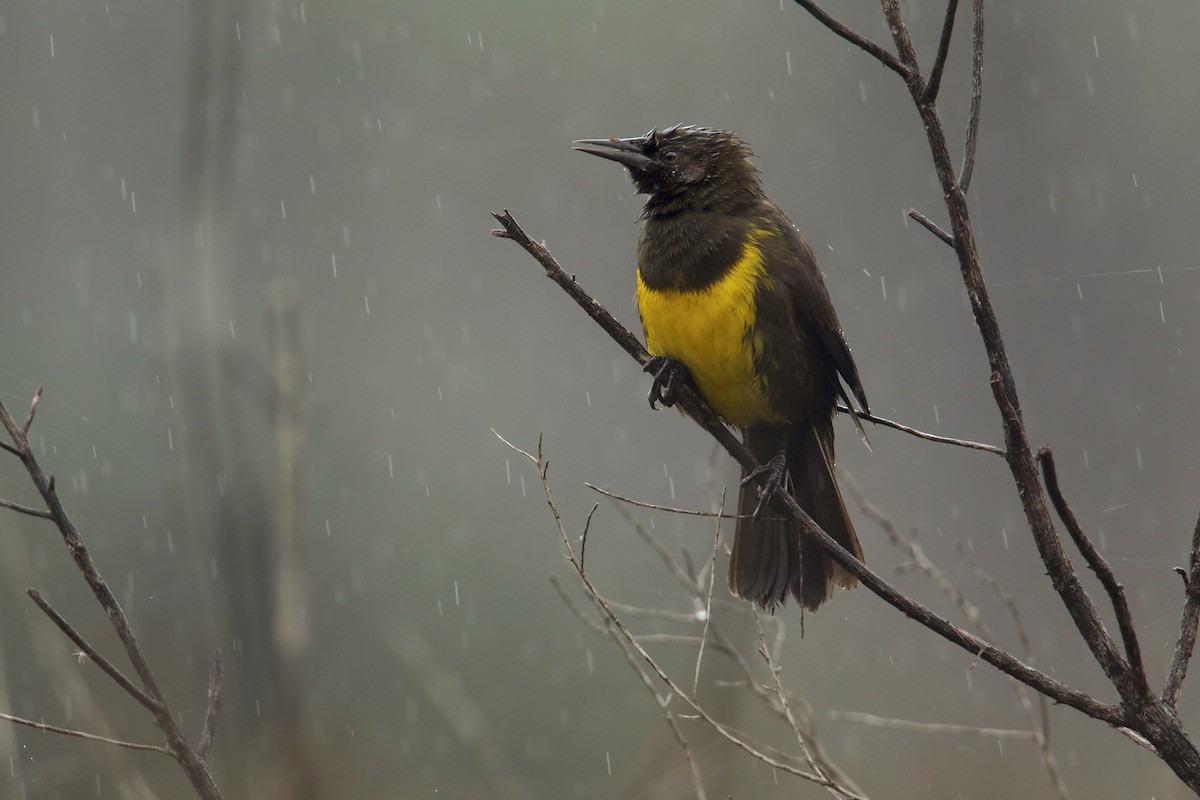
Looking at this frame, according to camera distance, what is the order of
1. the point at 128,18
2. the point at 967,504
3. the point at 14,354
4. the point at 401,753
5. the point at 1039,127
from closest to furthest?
the point at 401,753, the point at 14,354, the point at 967,504, the point at 1039,127, the point at 128,18

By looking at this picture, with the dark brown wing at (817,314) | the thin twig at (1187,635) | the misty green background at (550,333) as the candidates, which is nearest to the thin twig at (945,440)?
the thin twig at (1187,635)

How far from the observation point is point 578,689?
9.16 meters

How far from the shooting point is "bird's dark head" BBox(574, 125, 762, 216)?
3.60 metres

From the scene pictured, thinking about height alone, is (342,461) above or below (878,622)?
above

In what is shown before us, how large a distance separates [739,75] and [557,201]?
2664 mm

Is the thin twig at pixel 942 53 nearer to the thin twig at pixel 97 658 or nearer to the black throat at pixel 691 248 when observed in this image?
the black throat at pixel 691 248

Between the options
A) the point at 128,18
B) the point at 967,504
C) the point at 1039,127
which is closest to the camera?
the point at 967,504

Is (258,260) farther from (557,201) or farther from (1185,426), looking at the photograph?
(1185,426)

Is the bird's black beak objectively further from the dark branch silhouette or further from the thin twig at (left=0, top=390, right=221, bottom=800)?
the thin twig at (left=0, top=390, right=221, bottom=800)

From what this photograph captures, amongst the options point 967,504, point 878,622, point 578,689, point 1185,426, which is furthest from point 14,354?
point 1185,426

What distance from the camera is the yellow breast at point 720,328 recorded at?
131 inches

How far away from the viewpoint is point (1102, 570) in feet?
5.69

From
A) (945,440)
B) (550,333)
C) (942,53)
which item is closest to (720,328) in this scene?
(945,440)

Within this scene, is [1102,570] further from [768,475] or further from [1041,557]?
[768,475]
